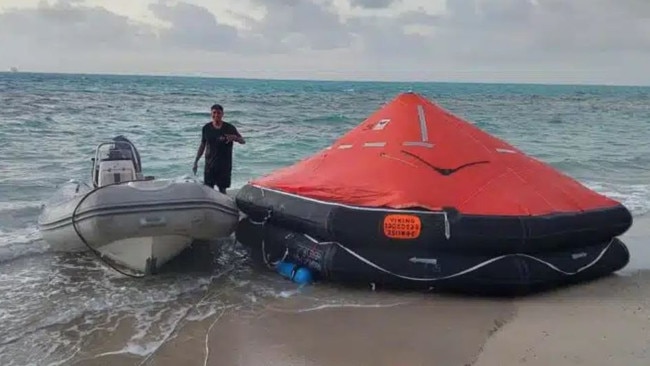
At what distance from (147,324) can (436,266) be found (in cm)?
203

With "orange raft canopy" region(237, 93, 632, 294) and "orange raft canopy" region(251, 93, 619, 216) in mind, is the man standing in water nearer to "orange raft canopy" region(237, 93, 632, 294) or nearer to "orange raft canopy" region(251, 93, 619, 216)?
"orange raft canopy" region(251, 93, 619, 216)

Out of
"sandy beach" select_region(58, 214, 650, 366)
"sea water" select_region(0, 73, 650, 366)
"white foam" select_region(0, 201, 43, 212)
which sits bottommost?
"white foam" select_region(0, 201, 43, 212)

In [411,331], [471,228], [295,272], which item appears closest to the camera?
[411,331]

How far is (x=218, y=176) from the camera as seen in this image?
266 inches

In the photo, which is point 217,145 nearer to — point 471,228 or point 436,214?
point 436,214

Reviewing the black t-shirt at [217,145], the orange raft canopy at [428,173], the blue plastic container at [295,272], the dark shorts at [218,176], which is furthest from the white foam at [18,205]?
the blue plastic container at [295,272]

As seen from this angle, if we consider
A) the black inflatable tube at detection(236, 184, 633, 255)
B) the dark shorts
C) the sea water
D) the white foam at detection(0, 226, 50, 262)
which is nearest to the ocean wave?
the sea water

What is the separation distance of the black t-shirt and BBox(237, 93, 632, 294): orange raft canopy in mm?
910

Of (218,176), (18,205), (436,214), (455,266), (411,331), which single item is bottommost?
(18,205)

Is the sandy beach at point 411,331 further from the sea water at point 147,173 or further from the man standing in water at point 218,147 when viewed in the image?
the man standing in water at point 218,147

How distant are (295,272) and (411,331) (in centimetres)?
135

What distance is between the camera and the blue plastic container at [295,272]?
531 cm

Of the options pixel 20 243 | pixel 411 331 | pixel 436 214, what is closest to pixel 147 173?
pixel 20 243

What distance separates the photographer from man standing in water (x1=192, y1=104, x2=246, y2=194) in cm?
663
